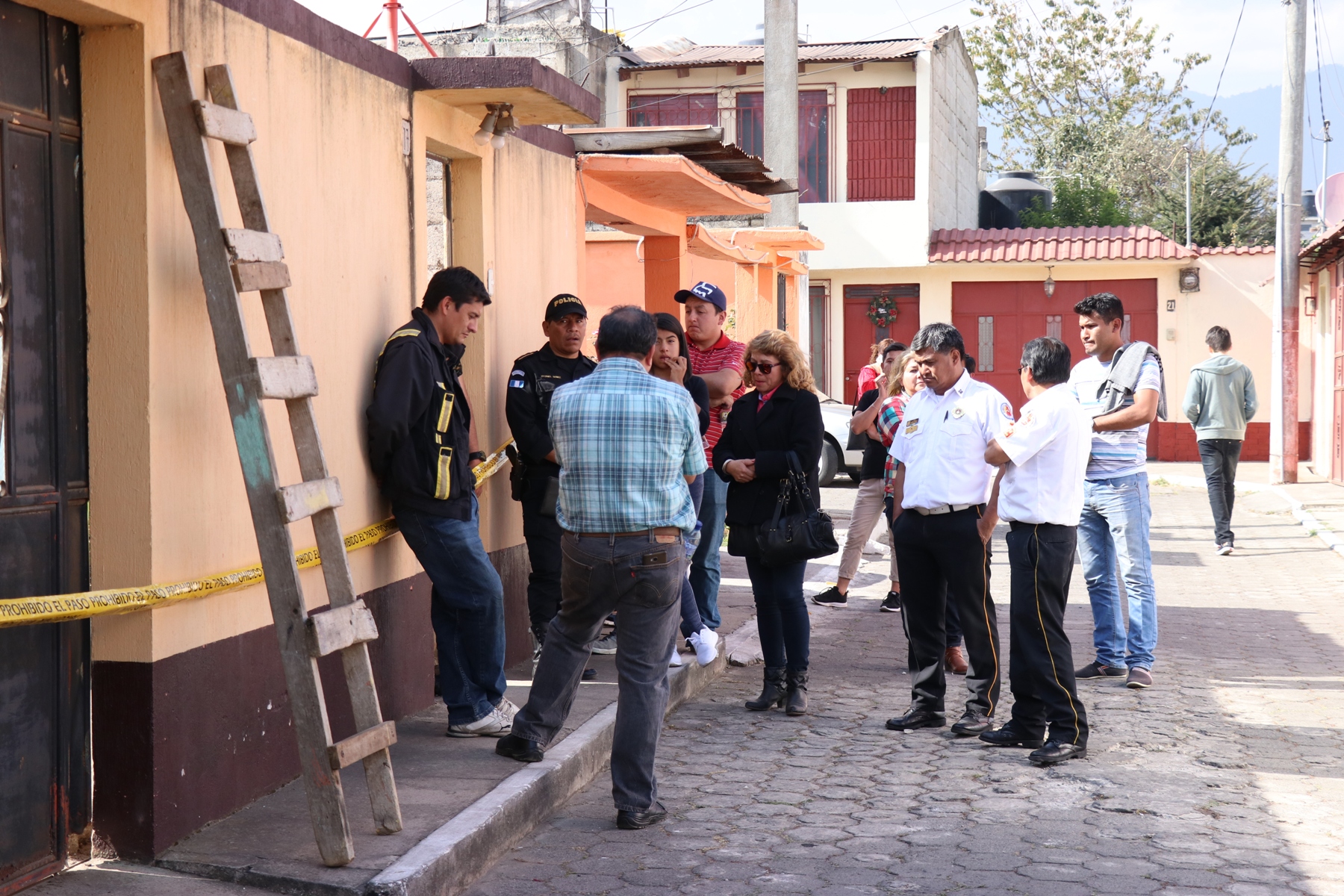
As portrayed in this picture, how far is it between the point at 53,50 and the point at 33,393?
1.02 metres

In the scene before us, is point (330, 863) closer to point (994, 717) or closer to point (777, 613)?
point (777, 613)

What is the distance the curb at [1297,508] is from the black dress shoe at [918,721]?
7543 mm

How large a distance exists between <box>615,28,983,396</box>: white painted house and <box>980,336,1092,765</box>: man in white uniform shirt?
60.0 feet

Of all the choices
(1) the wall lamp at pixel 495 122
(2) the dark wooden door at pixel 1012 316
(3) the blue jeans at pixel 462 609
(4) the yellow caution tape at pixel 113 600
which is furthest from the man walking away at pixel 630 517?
(2) the dark wooden door at pixel 1012 316

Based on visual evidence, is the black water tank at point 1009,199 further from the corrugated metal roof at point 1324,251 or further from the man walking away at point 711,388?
the man walking away at point 711,388

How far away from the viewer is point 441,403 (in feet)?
18.0

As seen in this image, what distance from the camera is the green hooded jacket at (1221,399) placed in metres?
12.3

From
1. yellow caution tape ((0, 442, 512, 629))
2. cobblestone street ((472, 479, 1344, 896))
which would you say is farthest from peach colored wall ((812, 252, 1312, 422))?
yellow caution tape ((0, 442, 512, 629))

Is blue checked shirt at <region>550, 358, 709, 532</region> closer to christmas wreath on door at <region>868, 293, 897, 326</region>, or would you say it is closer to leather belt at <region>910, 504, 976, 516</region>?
leather belt at <region>910, 504, 976, 516</region>

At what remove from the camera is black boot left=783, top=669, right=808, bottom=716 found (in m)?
6.72

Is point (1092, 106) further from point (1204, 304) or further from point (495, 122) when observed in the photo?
point (495, 122)

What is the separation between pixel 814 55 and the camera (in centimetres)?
2409

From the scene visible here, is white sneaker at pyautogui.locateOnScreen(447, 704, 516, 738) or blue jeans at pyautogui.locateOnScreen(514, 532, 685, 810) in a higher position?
blue jeans at pyautogui.locateOnScreen(514, 532, 685, 810)

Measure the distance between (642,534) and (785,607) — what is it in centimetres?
193
